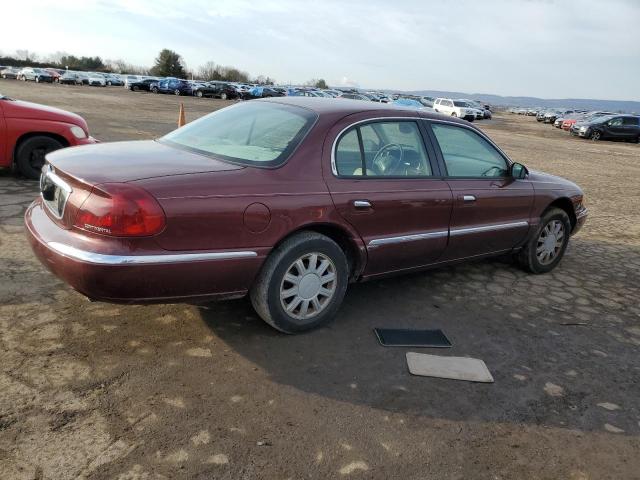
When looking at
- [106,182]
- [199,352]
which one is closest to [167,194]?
[106,182]

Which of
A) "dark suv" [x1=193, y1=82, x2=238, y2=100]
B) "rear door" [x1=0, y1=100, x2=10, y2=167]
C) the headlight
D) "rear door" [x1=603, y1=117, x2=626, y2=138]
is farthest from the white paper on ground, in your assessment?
"dark suv" [x1=193, y1=82, x2=238, y2=100]

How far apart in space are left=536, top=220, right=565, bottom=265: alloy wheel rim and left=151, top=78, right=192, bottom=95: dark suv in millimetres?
49924

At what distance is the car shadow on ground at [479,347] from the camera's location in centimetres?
306

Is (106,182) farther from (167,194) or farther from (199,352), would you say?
(199,352)

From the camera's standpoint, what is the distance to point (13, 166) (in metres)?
7.66

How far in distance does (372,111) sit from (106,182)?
204 cm

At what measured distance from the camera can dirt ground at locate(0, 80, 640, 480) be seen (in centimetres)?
246

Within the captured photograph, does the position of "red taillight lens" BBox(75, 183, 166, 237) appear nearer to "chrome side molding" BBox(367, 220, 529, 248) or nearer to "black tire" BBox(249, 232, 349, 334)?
"black tire" BBox(249, 232, 349, 334)

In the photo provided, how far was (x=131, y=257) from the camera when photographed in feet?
9.39

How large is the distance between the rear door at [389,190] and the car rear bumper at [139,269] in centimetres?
83

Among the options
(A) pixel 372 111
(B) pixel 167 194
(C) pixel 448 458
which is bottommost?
(C) pixel 448 458

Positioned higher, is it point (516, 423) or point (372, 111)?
point (372, 111)

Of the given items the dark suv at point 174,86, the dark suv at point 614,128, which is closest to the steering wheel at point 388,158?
the dark suv at point 614,128

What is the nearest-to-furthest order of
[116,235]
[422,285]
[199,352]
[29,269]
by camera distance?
[116,235], [199,352], [29,269], [422,285]
